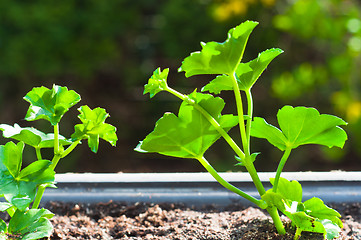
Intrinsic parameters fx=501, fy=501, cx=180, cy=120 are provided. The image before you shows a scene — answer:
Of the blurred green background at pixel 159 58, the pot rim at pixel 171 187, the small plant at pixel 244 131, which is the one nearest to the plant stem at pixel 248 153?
the small plant at pixel 244 131

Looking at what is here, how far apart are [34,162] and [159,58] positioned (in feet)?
7.39

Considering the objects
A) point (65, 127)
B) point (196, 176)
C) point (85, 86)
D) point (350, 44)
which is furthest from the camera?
A: point (85, 86)

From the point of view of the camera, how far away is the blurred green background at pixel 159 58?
2170 millimetres

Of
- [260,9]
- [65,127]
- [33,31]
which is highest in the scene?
[260,9]

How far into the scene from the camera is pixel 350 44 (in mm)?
A: 2037

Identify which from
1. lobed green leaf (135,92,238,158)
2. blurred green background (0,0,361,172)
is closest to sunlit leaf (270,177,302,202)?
lobed green leaf (135,92,238,158)

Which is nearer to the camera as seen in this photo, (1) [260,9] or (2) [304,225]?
(2) [304,225]

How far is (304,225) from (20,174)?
1.15 ft

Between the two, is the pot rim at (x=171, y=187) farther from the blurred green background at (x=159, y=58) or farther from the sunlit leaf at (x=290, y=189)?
the blurred green background at (x=159, y=58)

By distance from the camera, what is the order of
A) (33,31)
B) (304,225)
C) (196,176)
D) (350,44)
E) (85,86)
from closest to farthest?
(304,225) < (196,176) < (350,44) < (33,31) < (85,86)

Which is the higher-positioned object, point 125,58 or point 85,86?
point 125,58

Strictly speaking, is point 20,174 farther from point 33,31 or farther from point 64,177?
point 33,31

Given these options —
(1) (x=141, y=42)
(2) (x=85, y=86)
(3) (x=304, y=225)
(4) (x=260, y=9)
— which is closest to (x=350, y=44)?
(4) (x=260, y=9)

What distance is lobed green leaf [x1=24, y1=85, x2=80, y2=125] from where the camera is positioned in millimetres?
628
